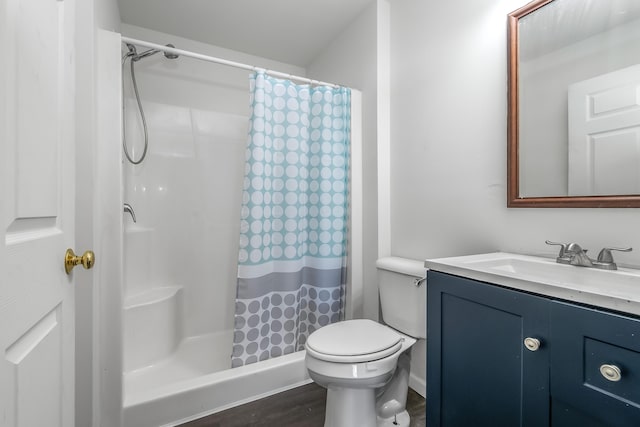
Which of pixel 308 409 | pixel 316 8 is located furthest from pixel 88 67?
pixel 308 409

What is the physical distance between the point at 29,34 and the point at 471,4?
1.67 metres

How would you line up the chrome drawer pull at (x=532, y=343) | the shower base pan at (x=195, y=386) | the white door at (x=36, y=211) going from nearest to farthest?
the white door at (x=36, y=211)
the chrome drawer pull at (x=532, y=343)
the shower base pan at (x=195, y=386)

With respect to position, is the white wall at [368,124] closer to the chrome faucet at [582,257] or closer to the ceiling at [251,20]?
the ceiling at [251,20]

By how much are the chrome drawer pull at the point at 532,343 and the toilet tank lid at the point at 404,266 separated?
60 cm

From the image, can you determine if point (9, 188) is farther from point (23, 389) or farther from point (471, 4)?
point (471, 4)

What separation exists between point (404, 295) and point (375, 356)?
40cm

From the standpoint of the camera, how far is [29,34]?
2.01 ft

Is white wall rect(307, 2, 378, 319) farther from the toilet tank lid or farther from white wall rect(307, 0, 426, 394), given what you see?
the toilet tank lid

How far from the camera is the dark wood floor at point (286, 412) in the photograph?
145 cm

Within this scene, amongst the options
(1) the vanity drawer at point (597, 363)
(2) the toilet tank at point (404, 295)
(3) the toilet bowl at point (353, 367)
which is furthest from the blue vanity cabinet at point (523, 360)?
(2) the toilet tank at point (404, 295)

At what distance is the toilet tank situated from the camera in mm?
1438

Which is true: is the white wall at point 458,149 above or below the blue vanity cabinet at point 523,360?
above

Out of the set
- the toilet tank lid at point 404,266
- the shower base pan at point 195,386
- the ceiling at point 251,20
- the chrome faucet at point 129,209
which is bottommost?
the shower base pan at point 195,386

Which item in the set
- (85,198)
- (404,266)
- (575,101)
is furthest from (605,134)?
(85,198)
